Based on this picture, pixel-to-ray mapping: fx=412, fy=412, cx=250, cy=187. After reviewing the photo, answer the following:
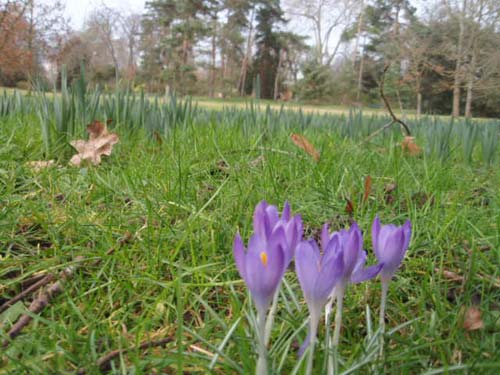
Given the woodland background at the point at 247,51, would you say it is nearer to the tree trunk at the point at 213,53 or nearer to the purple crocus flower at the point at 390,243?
the tree trunk at the point at 213,53

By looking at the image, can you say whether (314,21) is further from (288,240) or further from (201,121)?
(288,240)

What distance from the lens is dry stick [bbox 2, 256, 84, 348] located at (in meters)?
0.62

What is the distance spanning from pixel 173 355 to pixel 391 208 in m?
0.88

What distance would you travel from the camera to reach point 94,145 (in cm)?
169

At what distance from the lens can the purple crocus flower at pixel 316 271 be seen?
0.41 meters

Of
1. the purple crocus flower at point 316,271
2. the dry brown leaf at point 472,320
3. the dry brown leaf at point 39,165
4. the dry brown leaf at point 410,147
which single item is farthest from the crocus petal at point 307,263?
the dry brown leaf at point 410,147

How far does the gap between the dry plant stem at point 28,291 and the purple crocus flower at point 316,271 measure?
551 mm

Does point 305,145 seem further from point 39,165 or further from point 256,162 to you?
point 39,165

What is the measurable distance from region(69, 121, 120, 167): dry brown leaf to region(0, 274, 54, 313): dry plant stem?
858mm

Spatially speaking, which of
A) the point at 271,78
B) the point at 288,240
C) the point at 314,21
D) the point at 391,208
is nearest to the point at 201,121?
the point at 391,208

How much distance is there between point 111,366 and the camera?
0.57 meters

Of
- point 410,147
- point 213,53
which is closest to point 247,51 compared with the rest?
point 213,53

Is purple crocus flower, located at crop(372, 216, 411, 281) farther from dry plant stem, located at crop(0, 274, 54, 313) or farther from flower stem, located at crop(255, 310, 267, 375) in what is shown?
dry plant stem, located at crop(0, 274, 54, 313)

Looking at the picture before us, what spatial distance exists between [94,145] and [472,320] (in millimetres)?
1483
